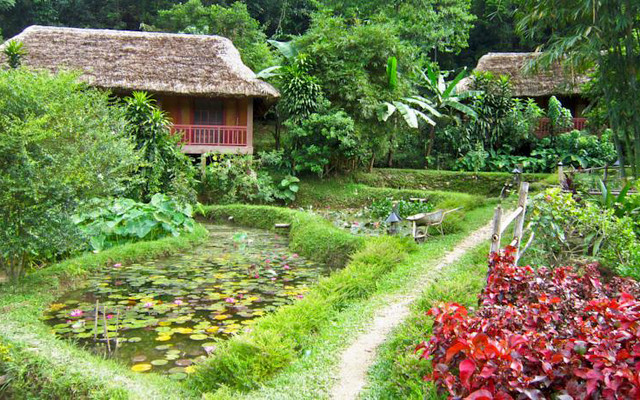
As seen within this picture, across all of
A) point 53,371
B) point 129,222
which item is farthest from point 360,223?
point 53,371

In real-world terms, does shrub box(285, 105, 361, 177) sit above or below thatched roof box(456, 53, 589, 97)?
below

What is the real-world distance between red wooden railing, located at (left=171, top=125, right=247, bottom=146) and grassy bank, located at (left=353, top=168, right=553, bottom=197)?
13.8ft

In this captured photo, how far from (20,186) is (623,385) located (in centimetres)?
622

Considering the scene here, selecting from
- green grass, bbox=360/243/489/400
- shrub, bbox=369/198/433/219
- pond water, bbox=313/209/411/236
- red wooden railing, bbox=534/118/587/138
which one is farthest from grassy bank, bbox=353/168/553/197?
green grass, bbox=360/243/489/400

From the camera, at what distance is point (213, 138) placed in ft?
54.4

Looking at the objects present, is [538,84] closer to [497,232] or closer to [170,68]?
[170,68]

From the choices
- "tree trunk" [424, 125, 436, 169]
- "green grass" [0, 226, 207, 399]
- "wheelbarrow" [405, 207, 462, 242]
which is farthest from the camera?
"tree trunk" [424, 125, 436, 169]

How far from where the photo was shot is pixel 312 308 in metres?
5.27

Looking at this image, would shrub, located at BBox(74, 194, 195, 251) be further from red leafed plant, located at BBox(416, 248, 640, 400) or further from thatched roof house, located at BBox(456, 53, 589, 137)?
thatched roof house, located at BBox(456, 53, 589, 137)

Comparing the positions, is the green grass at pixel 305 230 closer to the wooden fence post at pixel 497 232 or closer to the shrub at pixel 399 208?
the shrub at pixel 399 208

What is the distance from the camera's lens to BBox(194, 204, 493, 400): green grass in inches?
154

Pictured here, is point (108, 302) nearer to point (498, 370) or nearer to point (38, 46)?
point (498, 370)

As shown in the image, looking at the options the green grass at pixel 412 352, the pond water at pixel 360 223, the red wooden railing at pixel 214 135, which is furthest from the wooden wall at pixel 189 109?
the green grass at pixel 412 352

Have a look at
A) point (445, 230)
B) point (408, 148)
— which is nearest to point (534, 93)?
point (408, 148)
